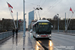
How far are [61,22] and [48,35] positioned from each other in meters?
83.8

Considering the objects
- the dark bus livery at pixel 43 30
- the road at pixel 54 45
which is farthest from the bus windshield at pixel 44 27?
the road at pixel 54 45

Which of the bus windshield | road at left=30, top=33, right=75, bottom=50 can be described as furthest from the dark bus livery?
road at left=30, top=33, right=75, bottom=50

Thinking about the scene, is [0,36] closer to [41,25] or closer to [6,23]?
[41,25]

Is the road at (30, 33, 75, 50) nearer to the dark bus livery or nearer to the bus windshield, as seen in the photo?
the dark bus livery

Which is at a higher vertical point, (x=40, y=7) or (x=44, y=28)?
(x=40, y=7)

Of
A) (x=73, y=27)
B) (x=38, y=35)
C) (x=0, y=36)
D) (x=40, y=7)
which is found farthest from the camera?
(x=73, y=27)

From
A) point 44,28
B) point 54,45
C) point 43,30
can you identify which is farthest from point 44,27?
point 54,45

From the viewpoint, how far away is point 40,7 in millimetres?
32688

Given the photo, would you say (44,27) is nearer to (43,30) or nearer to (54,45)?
(43,30)

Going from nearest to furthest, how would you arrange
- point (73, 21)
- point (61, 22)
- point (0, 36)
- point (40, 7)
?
point (0, 36), point (40, 7), point (73, 21), point (61, 22)

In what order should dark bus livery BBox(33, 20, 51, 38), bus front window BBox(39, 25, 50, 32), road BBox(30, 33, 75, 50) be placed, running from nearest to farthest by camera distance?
road BBox(30, 33, 75, 50), dark bus livery BBox(33, 20, 51, 38), bus front window BBox(39, 25, 50, 32)

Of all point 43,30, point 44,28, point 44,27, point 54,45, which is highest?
point 44,27

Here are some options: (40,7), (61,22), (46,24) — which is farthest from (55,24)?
(46,24)

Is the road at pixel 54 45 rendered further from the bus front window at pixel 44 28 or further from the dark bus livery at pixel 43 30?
the bus front window at pixel 44 28
